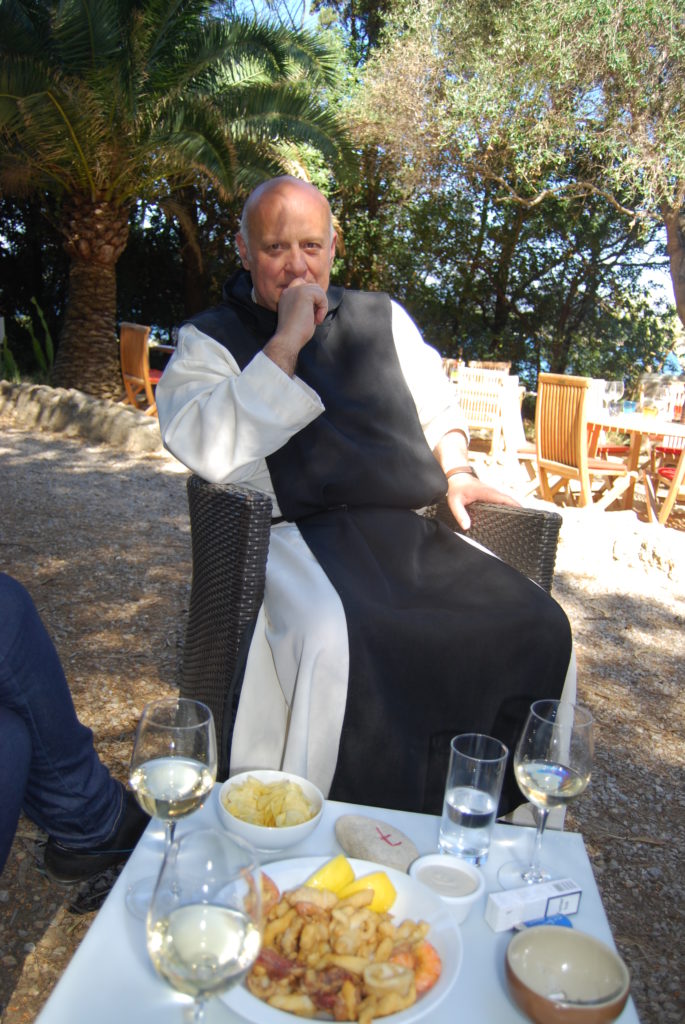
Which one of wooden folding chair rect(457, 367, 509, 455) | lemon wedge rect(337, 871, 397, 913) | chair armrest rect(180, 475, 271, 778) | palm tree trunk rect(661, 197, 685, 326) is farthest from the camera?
palm tree trunk rect(661, 197, 685, 326)

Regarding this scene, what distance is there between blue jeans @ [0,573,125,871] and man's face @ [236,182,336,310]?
1208mm

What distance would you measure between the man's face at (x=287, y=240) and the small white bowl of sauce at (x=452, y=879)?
165 cm

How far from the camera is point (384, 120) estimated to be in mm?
13031

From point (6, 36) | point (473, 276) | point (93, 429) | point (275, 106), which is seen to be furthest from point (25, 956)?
point (473, 276)

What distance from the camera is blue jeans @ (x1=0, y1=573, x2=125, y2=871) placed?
1.54 meters

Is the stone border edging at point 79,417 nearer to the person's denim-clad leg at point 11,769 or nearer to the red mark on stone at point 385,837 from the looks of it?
the person's denim-clad leg at point 11,769

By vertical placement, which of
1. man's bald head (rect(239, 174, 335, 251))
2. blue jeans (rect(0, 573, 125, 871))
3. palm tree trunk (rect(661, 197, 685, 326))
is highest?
palm tree trunk (rect(661, 197, 685, 326))

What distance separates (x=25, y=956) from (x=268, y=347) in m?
1.50

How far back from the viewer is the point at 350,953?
0.99 meters

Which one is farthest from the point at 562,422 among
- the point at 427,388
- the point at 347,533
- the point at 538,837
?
the point at 538,837

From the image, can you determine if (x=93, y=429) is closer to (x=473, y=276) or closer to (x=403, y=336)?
(x=403, y=336)

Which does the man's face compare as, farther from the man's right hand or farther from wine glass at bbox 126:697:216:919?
wine glass at bbox 126:697:216:919

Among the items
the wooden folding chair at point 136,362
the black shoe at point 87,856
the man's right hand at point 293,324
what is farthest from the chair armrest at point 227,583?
the wooden folding chair at point 136,362

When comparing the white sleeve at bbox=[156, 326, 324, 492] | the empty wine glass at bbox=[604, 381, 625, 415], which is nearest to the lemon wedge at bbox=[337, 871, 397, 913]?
the white sleeve at bbox=[156, 326, 324, 492]
